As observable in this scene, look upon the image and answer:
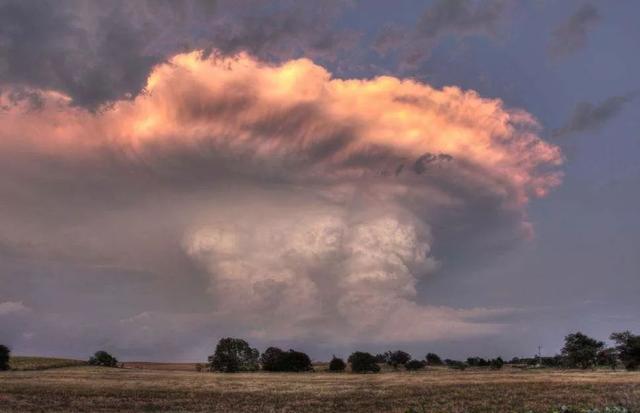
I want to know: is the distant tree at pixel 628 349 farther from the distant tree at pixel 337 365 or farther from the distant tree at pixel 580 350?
the distant tree at pixel 337 365

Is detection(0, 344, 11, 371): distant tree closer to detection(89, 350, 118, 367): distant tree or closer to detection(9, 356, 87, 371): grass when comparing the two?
detection(9, 356, 87, 371): grass

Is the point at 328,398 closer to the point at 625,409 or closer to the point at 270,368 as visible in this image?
the point at 625,409

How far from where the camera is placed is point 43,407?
1740 inches

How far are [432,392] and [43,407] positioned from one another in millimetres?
35799

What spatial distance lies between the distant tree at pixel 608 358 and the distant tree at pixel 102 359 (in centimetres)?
13358

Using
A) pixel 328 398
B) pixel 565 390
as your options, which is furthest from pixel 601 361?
pixel 328 398

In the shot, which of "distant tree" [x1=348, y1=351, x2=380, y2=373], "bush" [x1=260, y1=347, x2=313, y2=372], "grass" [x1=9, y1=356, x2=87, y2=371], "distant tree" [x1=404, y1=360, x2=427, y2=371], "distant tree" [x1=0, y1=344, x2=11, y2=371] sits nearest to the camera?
"distant tree" [x1=0, y1=344, x2=11, y2=371]

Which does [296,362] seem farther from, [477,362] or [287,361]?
[477,362]

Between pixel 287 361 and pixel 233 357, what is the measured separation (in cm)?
1431

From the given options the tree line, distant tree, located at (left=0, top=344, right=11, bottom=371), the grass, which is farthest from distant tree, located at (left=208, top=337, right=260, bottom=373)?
distant tree, located at (left=0, top=344, right=11, bottom=371)


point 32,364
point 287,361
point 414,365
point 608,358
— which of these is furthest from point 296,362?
point 608,358

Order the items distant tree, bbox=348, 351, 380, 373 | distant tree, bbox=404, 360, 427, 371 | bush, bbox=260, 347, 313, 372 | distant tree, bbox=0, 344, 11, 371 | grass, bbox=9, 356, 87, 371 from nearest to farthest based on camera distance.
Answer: distant tree, bbox=0, 344, 11, 371, grass, bbox=9, 356, 87, 371, distant tree, bbox=348, 351, 380, 373, bush, bbox=260, 347, 313, 372, distant tree, bbox=404, 360, 427, 371

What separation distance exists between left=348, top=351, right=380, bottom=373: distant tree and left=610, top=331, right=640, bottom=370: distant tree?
60459 millimetres

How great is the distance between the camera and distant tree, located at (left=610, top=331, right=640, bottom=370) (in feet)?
470
